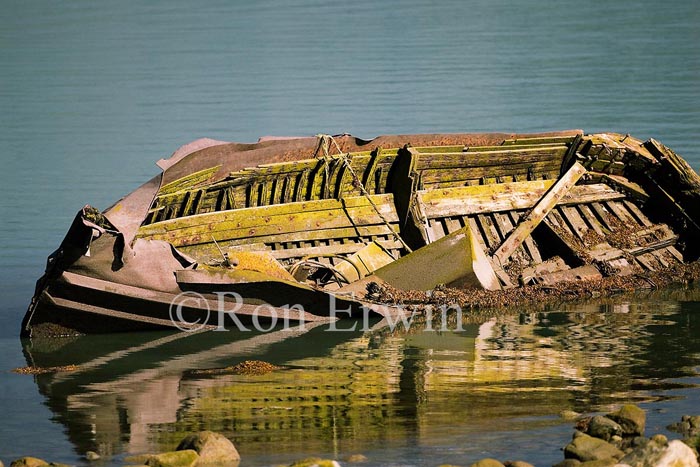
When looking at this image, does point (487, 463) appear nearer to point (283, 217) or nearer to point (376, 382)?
point (376, 382)

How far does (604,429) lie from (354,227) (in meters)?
6.75

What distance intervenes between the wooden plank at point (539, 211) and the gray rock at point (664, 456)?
7317 millimetres

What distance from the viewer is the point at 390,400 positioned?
37.4 ft

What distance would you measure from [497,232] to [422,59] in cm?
3106

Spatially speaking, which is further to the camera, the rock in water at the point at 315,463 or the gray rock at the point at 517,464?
the gray rock at the point at 517,464

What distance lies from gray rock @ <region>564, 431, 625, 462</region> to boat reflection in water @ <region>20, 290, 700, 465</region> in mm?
309

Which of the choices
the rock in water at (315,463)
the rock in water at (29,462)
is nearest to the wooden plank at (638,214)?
the rock in water at (315,463)

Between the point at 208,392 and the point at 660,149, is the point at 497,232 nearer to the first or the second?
the point at 660,149

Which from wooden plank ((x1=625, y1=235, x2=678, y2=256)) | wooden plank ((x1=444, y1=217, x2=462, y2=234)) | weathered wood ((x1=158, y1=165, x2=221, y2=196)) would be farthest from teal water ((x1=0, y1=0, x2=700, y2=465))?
wooden plank ((x1=444, y1=217, x2=462, y2=234))

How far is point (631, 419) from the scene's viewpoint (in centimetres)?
998

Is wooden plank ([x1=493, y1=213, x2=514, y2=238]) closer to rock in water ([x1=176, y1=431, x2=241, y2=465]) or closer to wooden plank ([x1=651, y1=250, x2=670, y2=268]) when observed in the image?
wooden plank ([x1=651, y1=250, x2=670, y2=268])

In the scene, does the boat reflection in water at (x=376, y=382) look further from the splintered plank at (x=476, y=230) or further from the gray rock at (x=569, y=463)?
the splintered plank at (x=476, y=230)

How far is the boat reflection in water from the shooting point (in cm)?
1024

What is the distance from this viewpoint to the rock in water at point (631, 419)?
995cm
